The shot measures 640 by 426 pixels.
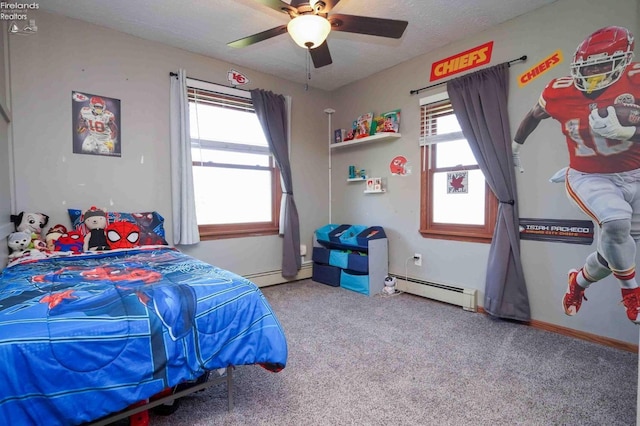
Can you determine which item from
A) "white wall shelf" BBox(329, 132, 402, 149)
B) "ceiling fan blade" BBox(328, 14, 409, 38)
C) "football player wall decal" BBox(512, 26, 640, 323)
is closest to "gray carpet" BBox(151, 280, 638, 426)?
"football player wall decal" BBox(512, 26, 640, 323)

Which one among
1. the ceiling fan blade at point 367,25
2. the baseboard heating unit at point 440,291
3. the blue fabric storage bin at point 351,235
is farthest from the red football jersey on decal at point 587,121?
the blue fabric storage bin at point 351,235

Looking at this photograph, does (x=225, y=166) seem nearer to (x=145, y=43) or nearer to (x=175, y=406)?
(x=145, y=43)

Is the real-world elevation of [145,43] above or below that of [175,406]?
above

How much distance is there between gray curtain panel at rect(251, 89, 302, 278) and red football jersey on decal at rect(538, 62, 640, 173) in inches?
104

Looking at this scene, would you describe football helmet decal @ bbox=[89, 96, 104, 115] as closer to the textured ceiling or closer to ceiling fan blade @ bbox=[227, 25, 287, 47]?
the textured ceiling

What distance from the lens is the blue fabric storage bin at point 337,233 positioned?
390 centimetres

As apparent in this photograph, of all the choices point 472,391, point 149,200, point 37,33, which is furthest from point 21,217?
point 472,391

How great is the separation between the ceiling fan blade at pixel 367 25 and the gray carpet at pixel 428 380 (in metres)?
2.15

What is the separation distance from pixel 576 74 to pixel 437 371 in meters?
2.14

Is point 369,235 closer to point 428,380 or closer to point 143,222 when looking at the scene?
point 428,380

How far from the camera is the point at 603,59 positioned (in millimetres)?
1961

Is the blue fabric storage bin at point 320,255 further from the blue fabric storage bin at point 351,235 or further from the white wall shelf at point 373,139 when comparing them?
the white wall shelf at point 373,139

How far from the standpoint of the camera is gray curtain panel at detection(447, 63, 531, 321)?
2.67 m

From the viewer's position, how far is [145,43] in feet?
9.98
